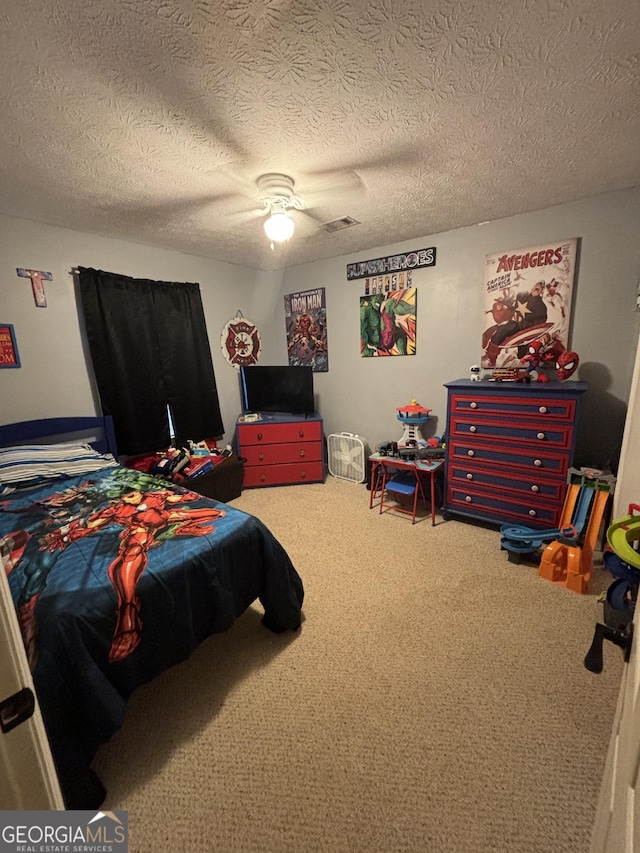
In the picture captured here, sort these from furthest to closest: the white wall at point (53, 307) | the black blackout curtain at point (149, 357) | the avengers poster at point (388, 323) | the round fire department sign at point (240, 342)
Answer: the round fire department sign at point (240, 342) < the avengers poster at point (388, 323) < the black blackout curtain at point (149, 357) < the white wall at point (53, 307)

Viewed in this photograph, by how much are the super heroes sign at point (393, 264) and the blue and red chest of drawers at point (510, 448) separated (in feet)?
4.27

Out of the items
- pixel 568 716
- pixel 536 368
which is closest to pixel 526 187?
pixel 536 368

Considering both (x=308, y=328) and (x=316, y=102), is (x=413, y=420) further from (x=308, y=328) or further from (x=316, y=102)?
(x=316, y=102)

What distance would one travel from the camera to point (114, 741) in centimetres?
133

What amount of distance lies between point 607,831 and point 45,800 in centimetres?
109

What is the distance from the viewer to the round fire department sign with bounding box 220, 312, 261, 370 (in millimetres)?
3906

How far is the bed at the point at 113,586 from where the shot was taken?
1.13 m

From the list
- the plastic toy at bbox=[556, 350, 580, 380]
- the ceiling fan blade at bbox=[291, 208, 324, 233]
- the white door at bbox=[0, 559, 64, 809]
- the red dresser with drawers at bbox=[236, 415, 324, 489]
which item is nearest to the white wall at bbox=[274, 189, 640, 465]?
the plastic toy at bbox=[556, 350, 580, 380]

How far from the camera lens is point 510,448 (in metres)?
2.49

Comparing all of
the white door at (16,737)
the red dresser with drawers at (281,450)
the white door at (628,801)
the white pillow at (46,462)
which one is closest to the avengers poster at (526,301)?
the red dresser with drawers at (281,450)

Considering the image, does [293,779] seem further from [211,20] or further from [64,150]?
[64,150]

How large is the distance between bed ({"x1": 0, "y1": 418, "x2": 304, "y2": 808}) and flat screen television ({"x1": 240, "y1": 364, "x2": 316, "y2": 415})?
187 cm

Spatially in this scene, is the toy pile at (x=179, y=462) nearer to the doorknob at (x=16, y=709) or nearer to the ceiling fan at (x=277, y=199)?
the ceiling fan at (x=277, y=199)

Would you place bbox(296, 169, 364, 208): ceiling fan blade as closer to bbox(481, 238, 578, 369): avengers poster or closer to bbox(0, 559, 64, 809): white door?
bbox(481, 238, 578, 369): avengers poster
